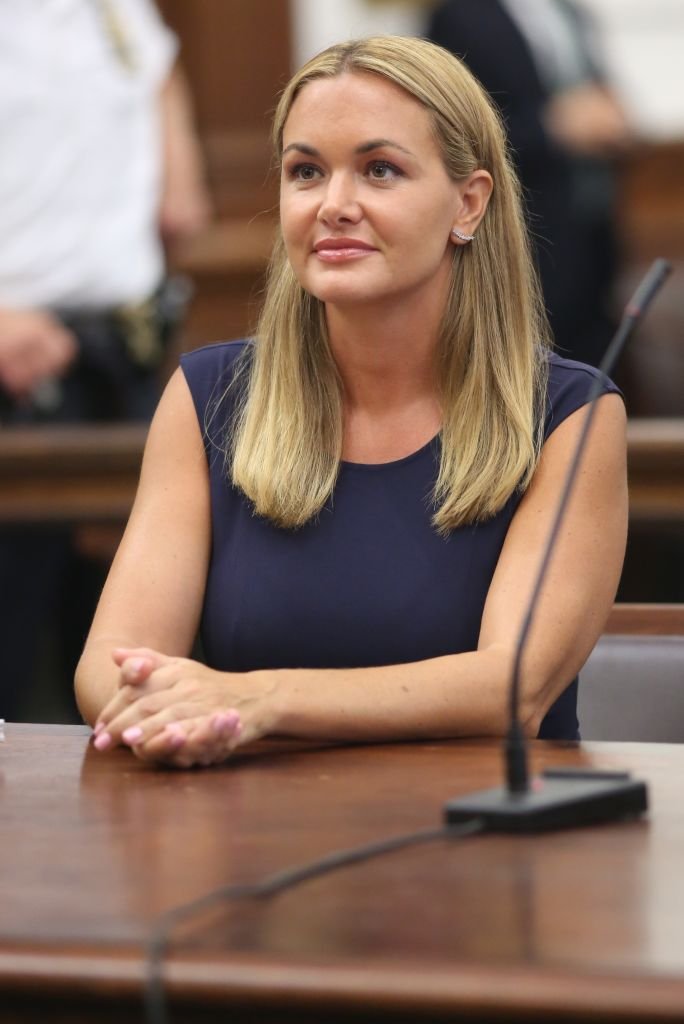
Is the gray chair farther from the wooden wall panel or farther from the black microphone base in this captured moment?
the wooden wall panel

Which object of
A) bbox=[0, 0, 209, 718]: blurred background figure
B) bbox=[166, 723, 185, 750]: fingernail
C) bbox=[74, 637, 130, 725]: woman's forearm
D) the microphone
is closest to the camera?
the microphone

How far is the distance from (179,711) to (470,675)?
1.01 ft

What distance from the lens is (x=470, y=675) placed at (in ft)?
6.13

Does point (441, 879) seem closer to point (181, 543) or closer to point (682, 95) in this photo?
point (181, 543)

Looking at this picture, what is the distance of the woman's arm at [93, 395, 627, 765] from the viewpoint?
1763 millimetres

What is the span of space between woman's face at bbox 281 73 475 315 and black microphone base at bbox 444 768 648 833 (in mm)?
735

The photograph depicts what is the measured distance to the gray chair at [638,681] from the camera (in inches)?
82.5

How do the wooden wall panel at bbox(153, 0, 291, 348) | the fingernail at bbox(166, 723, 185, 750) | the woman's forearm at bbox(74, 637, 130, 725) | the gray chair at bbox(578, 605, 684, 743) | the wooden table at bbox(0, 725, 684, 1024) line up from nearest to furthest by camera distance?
1. the wooden table at bbox(0, 725, 684, 1024)
2. the fingernail at bbox(166, 723, 185, 750)
3. the woman's forearm at bbox(74, 637, 130, 725)
4. the gray chair at bbox(578, 605, 684, 743)
5. the wooden wall panel at bbox(153, 0, 291, 348)

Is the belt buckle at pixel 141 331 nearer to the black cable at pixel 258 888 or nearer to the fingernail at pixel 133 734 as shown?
the fingernail at pixel 133 734

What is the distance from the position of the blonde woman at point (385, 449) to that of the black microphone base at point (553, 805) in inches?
14.8

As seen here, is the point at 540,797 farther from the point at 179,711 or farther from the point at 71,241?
the point at 71,241

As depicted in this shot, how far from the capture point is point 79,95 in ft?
11.9

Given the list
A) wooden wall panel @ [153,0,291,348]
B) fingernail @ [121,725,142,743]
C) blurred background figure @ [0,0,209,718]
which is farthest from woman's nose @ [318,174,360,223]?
wooden wall panel @ [153,0,291,348]

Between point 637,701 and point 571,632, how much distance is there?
0.21m
